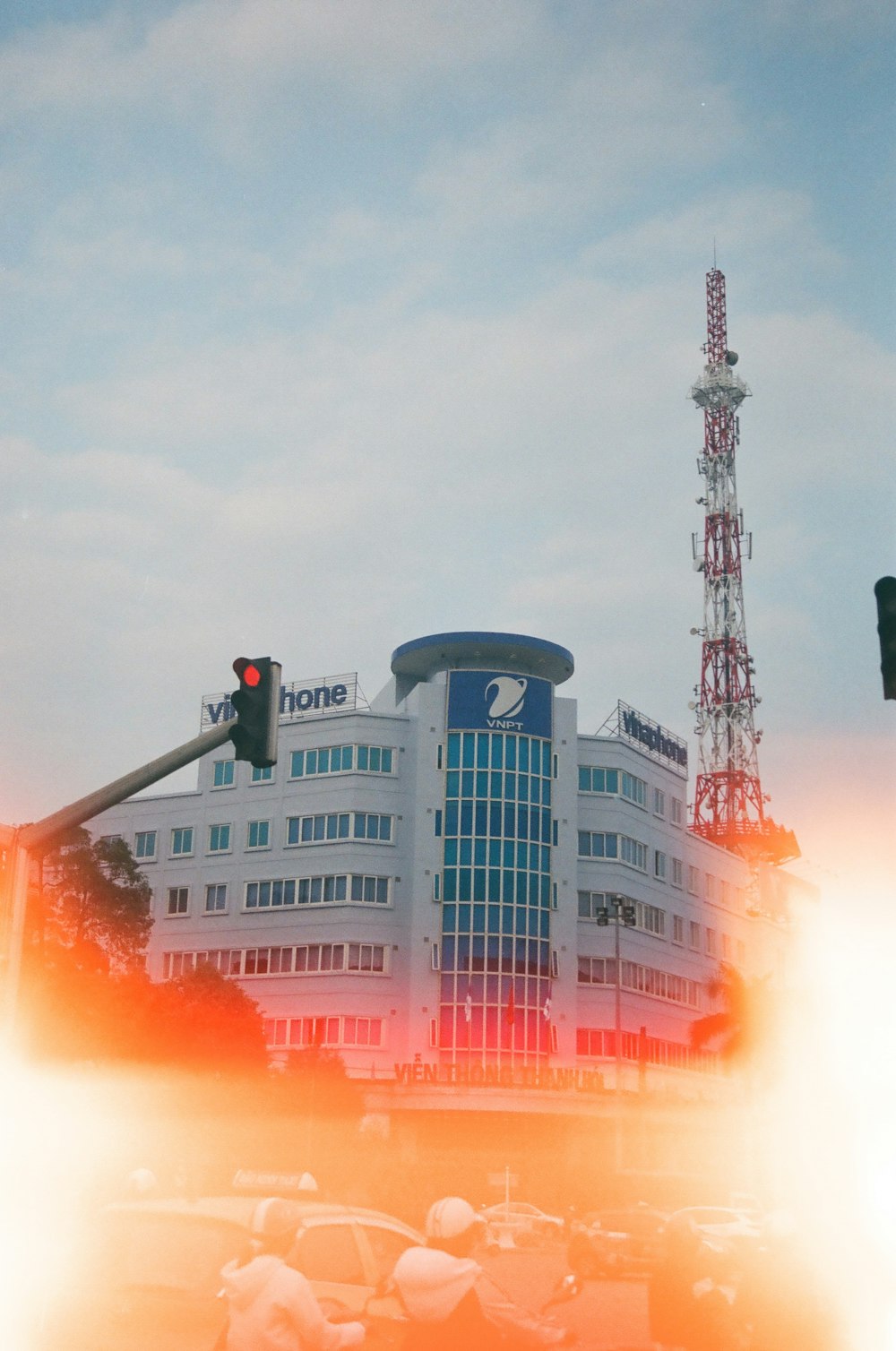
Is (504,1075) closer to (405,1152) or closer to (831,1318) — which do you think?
(405,1152)

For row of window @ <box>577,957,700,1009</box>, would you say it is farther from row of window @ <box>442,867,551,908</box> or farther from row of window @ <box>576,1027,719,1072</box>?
row of window @ <box>442,867,551,908</box>

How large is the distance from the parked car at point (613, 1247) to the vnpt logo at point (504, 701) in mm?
47240

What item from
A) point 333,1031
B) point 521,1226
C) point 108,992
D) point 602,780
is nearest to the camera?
point 521,1226

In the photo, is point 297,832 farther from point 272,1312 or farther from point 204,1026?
point 272,1312

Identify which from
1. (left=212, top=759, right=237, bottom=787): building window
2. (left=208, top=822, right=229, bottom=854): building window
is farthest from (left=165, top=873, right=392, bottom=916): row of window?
(left=212, top=759, right=237, bottom=787): building window

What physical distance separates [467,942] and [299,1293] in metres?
66.3

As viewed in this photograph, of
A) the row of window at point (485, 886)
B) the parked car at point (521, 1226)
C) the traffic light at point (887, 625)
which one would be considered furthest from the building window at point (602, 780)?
the traffic light at point (887, 625)

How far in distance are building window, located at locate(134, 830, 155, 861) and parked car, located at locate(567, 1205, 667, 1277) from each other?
182ft

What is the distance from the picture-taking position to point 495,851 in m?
73.6

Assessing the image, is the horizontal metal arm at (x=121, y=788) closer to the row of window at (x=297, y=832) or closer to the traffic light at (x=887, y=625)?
the traffic light at (x=887, y=625)

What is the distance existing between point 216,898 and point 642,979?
22015 millimetres

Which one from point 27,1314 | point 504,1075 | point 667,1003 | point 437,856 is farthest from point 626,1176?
point 27,1314

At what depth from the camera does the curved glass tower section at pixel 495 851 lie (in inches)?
2813

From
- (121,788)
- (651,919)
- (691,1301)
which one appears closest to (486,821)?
(651,919)
